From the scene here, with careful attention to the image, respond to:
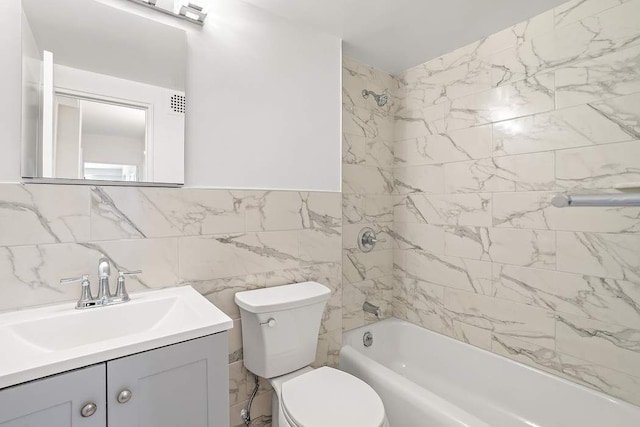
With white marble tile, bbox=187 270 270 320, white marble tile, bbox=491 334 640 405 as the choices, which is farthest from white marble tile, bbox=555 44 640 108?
white marble tile, bbox=187 270 270 320

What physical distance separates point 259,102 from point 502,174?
A: 1.45m

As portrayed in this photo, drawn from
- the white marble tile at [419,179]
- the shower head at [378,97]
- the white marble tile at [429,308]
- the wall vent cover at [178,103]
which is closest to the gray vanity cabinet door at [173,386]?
the wall vent cover at [178,103]

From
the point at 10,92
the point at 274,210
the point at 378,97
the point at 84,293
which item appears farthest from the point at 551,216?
the point at 10,92

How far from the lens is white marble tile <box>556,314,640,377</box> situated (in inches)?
53.9

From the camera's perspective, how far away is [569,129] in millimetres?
1529

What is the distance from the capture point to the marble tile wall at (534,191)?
1.40 meters

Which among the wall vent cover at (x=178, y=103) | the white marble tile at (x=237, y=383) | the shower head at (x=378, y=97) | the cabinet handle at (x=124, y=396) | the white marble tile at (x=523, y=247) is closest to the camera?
the cabinet handle at (x=124, y=396)

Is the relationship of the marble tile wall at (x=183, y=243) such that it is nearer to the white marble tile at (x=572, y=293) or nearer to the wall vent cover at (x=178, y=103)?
the wall vent cover at (x=178, y=103)

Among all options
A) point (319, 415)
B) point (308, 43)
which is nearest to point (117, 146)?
point (308, 43)

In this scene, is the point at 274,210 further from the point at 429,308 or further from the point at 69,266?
the point at 429,308

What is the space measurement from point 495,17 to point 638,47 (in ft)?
2.14

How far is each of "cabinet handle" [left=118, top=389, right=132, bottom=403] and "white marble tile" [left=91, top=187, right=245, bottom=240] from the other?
632mm

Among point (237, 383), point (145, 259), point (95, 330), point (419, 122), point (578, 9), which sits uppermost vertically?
point (578, 9)

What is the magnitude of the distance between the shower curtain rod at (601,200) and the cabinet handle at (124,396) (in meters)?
1.44
